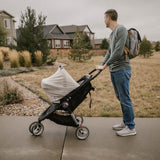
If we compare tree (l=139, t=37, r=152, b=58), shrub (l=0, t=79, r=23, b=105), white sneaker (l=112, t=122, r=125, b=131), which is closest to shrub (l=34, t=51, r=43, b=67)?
shrub (l=0, t=79, r=23, b=105)

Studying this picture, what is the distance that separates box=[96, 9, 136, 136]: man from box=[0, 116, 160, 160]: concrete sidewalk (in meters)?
0.28

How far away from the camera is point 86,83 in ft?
9.58

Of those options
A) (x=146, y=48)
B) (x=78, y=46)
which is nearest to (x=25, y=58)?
(x=78, y=46)

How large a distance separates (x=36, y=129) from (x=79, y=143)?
792 millimetres

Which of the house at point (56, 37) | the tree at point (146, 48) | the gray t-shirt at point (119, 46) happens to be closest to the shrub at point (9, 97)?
the gray t-shirt at point (119, 46)

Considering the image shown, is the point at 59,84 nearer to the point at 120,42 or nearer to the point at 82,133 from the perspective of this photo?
the point at 82,133

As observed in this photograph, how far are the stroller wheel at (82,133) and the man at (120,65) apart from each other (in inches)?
21.6

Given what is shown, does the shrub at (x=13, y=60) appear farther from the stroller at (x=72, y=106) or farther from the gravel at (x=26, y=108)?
the stroller at (x=72, y=106)

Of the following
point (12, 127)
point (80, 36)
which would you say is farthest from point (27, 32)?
point (12, 127)

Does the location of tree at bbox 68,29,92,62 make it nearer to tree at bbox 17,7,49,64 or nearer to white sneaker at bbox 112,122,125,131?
tree at bbox 17,7,49,64

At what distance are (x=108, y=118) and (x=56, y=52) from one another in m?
21.9

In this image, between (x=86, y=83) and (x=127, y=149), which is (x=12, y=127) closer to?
(x=86, y=83)

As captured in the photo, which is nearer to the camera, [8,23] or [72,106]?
[72,106]

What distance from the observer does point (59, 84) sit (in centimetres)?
277
